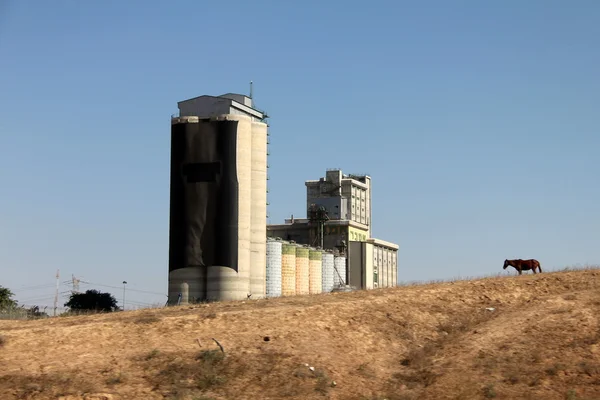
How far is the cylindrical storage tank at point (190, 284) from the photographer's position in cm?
7825

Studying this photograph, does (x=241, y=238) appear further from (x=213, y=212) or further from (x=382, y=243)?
(x=382, y=243)

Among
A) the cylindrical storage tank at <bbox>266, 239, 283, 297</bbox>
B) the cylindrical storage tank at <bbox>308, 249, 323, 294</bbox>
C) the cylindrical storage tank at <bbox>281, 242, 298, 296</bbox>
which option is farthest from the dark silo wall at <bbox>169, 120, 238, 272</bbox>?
the cylindrical storage tank at <bbox>308, 249, 323, 294</bbox>

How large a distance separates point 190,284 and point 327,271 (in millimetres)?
Answer: 33662

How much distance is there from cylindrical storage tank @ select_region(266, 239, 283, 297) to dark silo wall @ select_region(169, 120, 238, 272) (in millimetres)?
9690

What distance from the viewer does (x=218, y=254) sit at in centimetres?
7856

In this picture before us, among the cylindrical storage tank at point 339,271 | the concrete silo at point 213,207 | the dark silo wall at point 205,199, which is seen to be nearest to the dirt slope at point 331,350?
the concrete silo at point 213,207

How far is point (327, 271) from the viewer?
109 meters

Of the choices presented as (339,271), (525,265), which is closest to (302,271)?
(339,271)

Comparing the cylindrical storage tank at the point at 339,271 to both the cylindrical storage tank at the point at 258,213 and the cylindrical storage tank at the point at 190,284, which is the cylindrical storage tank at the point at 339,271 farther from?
the cylindrical storage tank at the point at 190,284

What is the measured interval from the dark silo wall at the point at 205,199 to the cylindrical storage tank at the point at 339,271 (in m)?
39.2

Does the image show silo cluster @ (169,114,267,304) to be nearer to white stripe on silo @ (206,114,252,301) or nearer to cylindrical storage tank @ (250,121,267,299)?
white stripe on silo @ (206,114,252,301)

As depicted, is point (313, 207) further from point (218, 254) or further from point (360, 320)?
point (360, 320)

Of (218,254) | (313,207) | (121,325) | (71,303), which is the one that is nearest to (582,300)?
(121,325)

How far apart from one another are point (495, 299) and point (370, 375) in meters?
13.3
